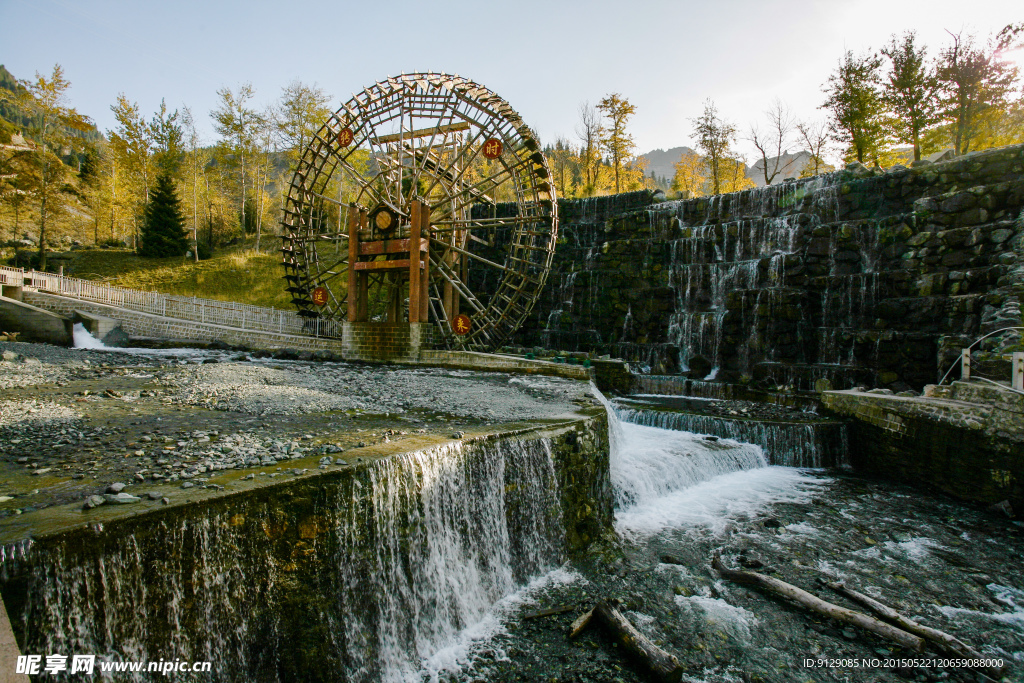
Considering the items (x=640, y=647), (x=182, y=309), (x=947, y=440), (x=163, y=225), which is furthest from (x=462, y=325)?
(x=163, y=225)

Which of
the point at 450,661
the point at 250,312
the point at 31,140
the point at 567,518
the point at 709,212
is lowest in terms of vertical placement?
the point at 450,661

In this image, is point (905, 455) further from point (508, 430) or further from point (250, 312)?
point (250, 312)

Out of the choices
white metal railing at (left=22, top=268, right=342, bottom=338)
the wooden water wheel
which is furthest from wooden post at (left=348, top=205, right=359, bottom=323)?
white metal railing at (left=22, top=268, right=342, bottom=338)

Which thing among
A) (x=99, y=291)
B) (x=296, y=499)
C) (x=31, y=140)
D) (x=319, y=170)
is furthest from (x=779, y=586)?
(x=31, y=140)

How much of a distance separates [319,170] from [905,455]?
1855cm

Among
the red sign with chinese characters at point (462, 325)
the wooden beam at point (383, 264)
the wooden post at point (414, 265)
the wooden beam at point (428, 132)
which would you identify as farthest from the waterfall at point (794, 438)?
the wooden beam at point (428, 132)

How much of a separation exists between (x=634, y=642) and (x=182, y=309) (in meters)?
20.7

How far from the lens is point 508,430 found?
18.8 feet

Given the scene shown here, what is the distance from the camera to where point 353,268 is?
15938 mm

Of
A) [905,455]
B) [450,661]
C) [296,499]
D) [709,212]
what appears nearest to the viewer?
[296,499]

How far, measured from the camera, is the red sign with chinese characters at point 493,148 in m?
→ 17.1

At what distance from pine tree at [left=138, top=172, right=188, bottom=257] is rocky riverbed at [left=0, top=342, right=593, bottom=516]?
786 inches

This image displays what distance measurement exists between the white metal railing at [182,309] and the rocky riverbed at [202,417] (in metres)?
6.68

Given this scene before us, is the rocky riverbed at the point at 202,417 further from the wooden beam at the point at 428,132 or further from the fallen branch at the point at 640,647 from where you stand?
the wooden beam at the point at 428,132
